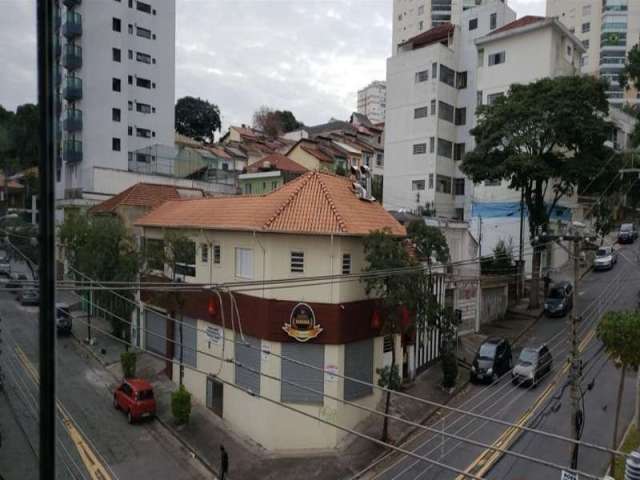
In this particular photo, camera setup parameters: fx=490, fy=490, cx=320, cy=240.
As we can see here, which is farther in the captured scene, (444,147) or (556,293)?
(444,147)

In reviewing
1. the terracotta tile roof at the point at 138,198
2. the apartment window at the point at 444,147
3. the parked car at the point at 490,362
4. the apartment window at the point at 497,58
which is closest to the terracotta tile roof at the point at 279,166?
the apartment window at the point at 444,147

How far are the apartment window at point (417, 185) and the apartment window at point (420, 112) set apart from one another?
18.0 feet

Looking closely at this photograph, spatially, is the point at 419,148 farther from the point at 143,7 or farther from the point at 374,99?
the point at 374,99

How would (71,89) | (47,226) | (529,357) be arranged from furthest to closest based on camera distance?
(71,89)
(529,357)
(47,226)

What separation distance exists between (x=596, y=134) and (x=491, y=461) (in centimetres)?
1962

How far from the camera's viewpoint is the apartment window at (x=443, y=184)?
41.1 metres

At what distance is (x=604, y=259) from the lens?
37.0 meters

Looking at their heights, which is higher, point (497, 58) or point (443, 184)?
point (497, 58)

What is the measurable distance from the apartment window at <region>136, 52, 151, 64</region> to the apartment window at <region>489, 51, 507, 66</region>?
28.2m

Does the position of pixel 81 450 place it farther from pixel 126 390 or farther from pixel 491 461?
pixel 491 461

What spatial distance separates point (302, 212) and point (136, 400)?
941 cm

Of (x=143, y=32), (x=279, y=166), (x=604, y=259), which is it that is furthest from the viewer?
(x=143, y=32)

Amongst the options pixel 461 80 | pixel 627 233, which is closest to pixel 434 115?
pixel 461 80

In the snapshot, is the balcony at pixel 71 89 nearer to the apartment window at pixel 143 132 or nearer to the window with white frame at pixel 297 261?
the window with white frame at pixel 297 261
